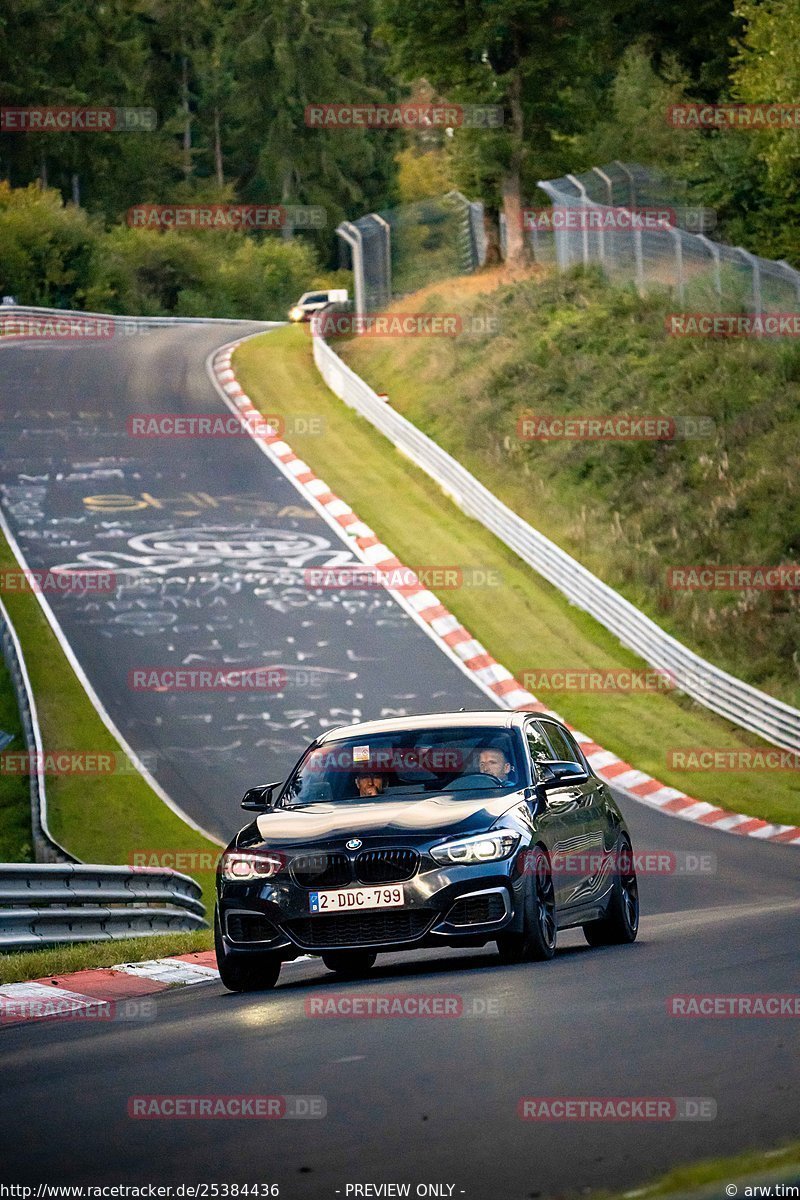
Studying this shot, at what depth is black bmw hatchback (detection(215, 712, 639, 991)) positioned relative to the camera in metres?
10.6

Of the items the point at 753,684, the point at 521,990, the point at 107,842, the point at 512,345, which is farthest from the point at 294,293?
the point at 521,990

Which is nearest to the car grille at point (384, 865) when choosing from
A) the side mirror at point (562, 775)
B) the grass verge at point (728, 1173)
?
the side mirror at point (562, 775)

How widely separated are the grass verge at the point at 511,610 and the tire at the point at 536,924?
484 inches

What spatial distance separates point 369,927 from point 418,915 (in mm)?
277

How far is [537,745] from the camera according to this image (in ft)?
40.0

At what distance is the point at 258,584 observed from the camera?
105 ft

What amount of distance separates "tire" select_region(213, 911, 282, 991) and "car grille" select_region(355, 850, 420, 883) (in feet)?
2.44

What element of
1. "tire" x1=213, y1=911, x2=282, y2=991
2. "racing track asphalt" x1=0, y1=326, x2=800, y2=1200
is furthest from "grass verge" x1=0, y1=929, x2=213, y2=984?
"tire" x1=213, y1=911, x2=282, y2=991

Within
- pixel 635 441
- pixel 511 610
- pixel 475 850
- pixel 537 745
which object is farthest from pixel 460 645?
pixel 475 850

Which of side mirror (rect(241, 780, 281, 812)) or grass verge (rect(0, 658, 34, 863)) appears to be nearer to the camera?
side mirror (rect(241, 780, 281, 812))

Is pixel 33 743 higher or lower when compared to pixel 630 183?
lower

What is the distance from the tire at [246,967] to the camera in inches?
430

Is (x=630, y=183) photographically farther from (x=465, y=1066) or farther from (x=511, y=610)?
(x=465, y=1066)

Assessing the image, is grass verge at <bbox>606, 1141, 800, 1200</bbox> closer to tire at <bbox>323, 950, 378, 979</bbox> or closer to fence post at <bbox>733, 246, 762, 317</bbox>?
tire at <bbox>323, 950, 378, 979</bbox>
